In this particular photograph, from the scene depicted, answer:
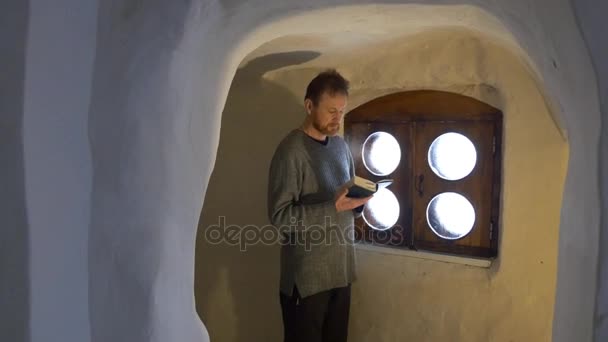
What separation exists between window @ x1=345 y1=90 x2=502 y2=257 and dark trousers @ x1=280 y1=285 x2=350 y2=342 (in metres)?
0.36

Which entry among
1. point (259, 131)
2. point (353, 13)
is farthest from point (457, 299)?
point (353, 13)

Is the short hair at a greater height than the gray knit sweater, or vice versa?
the short hair

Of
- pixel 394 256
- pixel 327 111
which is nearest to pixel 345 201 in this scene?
pixel 327 111

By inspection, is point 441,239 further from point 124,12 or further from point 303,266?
point 124,12

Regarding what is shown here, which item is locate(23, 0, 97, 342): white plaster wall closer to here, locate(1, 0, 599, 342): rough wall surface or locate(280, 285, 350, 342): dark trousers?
locate(1, 0, 599, 342): rough wall surface

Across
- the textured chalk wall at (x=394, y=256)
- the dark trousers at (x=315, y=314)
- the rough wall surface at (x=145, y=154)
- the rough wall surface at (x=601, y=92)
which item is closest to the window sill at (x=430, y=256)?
the textured chalk wall at (x=394, y=256)

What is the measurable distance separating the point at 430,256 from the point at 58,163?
1.36 metres

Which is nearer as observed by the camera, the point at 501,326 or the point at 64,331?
the point at 64,331

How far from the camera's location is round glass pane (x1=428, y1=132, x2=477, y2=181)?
169 cm

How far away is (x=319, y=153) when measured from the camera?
1508 mm

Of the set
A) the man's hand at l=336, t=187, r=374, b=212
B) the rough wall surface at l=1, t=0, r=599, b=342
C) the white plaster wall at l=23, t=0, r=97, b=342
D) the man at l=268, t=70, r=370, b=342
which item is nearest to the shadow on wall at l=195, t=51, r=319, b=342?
the man at l=268, t=70, r=370, b=342

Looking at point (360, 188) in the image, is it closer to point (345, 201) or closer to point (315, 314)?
point (345, 201)

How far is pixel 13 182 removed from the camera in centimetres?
64

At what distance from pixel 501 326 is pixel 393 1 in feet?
3.90
